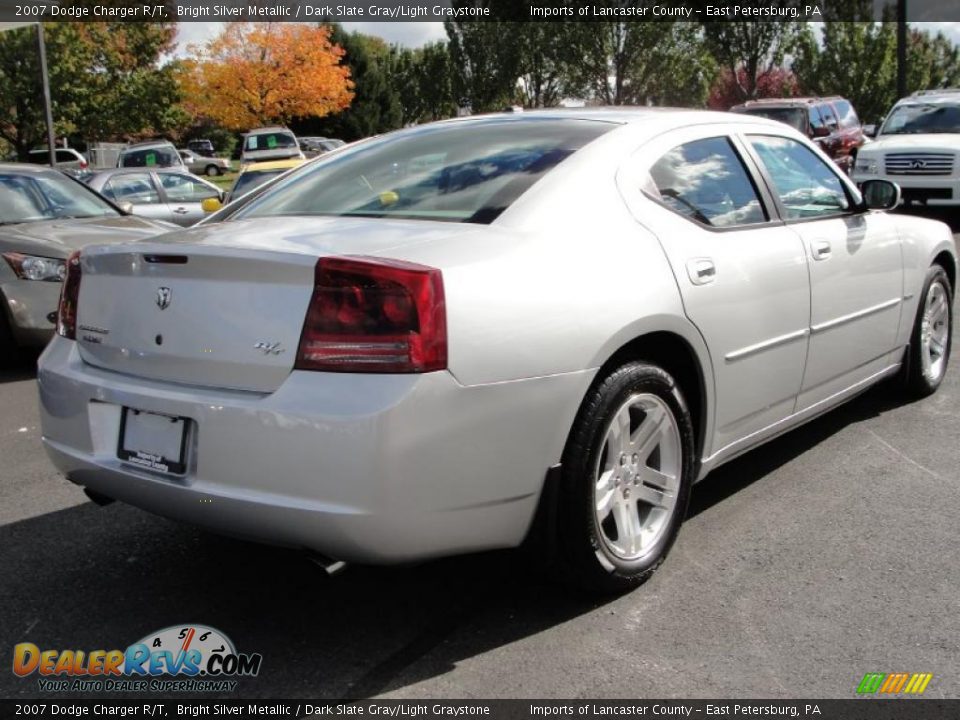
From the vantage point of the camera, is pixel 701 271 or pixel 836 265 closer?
pixel 701 271

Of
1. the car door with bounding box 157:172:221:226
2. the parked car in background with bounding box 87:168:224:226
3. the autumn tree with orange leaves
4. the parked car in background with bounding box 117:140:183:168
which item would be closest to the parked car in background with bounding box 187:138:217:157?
the autumn tree with orange leaves

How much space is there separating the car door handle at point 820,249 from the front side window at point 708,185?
0.30m

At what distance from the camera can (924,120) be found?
614 inches

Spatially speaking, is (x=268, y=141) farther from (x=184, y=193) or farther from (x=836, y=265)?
(x=836, y=265)

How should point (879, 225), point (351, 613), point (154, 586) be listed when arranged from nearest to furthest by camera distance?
point (351, 613)
point (154, 586)
point (879, 225)

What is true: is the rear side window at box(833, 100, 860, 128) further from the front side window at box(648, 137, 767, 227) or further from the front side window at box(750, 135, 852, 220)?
the front side window at box(648, 137, 767, 227)

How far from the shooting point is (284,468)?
8.81ft

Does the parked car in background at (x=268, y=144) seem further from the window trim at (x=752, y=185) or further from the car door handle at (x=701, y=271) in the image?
the car door handle at (x=701, y=271)

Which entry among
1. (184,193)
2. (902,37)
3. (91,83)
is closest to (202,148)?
(91,83)

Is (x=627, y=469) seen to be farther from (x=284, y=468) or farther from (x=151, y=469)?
(x=151, y=469)

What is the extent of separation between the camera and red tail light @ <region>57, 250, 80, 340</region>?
336cm

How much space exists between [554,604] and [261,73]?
37.5 meters

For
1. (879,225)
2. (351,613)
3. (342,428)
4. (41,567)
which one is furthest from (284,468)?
(879,225)

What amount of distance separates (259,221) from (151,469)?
964 mm
